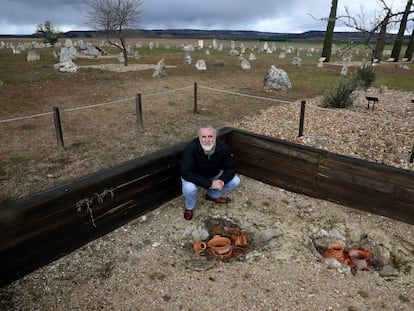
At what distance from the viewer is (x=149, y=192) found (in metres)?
4.24

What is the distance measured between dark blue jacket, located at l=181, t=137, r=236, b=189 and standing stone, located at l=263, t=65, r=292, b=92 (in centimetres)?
889

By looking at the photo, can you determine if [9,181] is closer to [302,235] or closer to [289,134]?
[302,235]

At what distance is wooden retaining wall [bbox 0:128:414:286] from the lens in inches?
119

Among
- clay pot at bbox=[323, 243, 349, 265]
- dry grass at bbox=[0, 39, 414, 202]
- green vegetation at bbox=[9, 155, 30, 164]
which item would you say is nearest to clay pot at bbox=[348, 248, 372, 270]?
clay pot at bbox=[323, 243, 349, 265]

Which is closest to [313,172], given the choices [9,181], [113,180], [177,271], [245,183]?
[245,183]

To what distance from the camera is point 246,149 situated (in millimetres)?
5219

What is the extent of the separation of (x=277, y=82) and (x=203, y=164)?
9215 millimetres

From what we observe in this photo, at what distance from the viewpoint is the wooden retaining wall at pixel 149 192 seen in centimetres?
303

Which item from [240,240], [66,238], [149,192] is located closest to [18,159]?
[149,192]

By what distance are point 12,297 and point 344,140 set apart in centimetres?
642

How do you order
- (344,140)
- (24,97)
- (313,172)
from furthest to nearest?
(24,97) → (344,140) → (313,172)

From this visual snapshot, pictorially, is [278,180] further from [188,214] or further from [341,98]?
[341,98]

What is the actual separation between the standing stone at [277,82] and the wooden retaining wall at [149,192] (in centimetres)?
781

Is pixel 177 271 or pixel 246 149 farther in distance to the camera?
pixel 246 149
